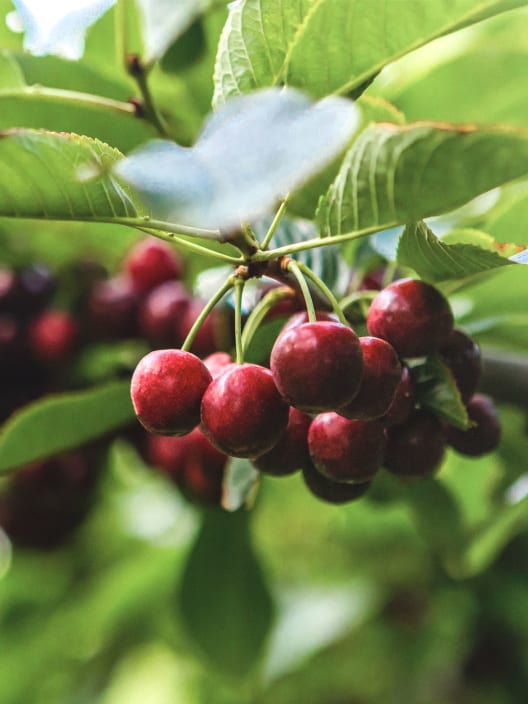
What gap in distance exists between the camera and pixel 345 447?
629 millimetres

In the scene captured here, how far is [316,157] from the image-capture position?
0.41 m

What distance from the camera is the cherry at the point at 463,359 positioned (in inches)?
27.4

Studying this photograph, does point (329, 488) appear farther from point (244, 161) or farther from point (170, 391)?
point (244, 161)

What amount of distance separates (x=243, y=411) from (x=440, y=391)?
0.64 feet

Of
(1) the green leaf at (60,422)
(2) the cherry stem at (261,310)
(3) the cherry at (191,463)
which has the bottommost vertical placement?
(3) the cherry at (191,463)

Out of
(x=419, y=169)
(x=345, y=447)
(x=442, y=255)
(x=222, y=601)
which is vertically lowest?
(x=222, y=601)

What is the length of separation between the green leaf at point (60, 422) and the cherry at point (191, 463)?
117 millimetres

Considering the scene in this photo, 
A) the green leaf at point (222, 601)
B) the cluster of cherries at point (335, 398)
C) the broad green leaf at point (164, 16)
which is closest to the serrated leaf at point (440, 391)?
the cluster of cherries at point (335, 398)

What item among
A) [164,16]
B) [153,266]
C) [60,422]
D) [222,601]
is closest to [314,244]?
[164,16]

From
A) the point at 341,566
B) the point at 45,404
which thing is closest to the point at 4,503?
the point at 45,404

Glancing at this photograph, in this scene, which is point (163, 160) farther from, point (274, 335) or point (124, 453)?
point (124, 453)

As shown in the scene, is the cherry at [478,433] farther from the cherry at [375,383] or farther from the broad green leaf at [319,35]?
the broad green leaf at [319,35]

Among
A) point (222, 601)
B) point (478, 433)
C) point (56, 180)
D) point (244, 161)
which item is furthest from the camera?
point (222, 601)

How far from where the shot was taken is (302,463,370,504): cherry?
0.69 meters
